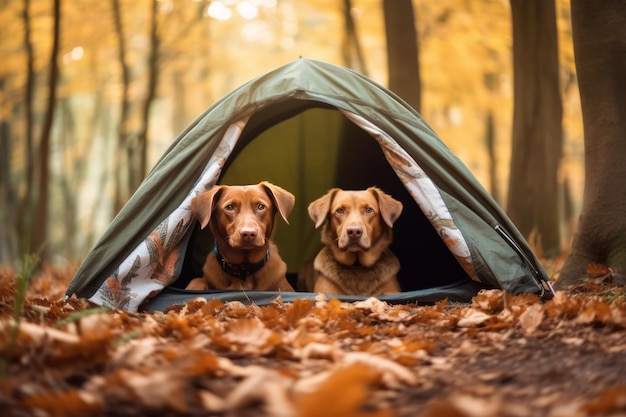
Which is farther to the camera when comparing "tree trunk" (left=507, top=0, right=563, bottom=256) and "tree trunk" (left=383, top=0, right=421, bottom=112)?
"tree trunk" (left=383, top=0, right=421, bottom=112)

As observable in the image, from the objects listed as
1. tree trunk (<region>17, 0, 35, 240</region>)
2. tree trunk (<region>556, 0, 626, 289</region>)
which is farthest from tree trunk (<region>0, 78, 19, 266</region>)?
tree trunk (<region>556, 0, 626, 289</region>)

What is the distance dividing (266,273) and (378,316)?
184 cm

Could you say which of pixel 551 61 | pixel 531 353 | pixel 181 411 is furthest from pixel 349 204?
pixel 551 61

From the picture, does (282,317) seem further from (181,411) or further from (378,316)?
(181,411)

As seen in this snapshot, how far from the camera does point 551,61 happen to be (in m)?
8.31

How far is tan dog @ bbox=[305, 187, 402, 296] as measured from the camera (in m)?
5.62

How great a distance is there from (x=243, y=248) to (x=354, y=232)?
1.00 m

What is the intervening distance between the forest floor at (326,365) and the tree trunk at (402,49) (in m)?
5.65

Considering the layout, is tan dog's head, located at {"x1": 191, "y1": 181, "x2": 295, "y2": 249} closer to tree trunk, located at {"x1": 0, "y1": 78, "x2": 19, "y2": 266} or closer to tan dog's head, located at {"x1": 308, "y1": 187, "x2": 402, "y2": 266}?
tan dog's head, located at {"x1": 308, "y1": 187, "x2": 402, "y2": 266}

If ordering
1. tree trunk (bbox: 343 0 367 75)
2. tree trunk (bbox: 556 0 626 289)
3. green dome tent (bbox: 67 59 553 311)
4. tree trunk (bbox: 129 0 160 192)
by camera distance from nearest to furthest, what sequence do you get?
tree trunk (bbox: 556 0 626 289) → green dome tent (bbox: 67 59 553 311) → tree trunk (bbox: 343 0 367 75) → tree trunk (bbox: 129 0 160 192)

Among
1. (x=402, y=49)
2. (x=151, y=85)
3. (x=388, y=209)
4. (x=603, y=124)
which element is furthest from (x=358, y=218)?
(x=151, y=85)

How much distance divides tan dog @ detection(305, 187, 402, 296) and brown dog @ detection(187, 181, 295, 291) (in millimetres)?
395

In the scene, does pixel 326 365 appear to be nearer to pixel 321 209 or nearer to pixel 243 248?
pixel 243 248

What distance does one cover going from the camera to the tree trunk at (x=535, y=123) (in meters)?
8.04
